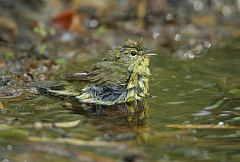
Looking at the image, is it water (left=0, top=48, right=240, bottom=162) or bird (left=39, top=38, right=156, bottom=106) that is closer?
water (left=0, top=48, right=240, bottom=162)

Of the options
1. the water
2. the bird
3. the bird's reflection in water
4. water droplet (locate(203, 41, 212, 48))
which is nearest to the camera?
the water

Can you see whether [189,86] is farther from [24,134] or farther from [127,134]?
[24,134]

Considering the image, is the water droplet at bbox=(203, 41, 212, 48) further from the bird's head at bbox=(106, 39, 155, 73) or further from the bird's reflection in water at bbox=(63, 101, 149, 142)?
the bird's reflection in water at bbox=(63, 101, 149, 142)

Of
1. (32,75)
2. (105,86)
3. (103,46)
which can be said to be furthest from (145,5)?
(105,86)

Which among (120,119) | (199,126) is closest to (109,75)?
(120,119)

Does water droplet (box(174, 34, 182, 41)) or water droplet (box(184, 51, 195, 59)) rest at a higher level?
water droplet (box(174, 34, 182, 41))

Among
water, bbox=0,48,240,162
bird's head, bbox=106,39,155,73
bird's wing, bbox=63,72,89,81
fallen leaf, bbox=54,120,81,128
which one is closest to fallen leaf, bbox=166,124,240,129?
water, bbox=0,48,240,162

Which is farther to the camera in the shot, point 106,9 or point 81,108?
point 106,9

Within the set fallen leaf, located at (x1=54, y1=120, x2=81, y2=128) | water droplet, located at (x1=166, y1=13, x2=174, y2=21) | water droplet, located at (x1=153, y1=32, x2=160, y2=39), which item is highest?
water droplet, located at (x1=166, y1=13, x2=174, y2=21)
